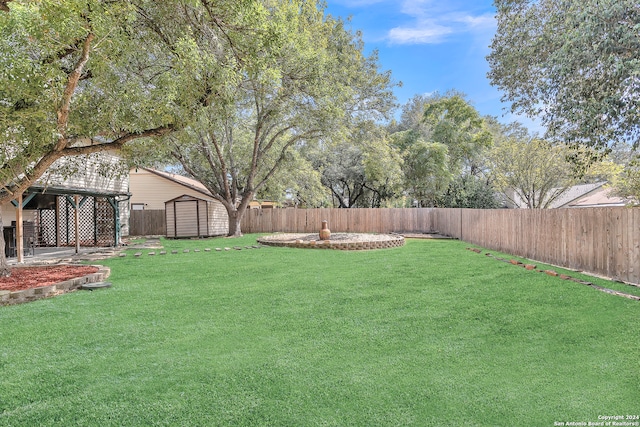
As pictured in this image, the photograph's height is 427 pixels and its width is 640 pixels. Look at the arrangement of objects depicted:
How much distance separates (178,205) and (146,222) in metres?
3.79

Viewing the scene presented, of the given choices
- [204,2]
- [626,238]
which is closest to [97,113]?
[204,2]

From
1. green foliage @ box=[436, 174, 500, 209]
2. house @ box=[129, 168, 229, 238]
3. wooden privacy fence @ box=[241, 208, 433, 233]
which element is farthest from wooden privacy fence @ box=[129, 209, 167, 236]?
green foliage @ box=[436, 174, 500, 209]

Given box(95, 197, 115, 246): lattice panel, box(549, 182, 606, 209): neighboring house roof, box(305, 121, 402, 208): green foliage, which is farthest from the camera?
box(549, 182, 606, 209): neighboring house roof

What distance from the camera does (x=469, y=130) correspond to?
25531mm

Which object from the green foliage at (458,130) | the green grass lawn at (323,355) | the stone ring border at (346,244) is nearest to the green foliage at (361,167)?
the green foliage at (458,130)

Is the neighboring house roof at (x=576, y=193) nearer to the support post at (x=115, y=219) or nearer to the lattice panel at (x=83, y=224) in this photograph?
the support post at (x=115, y=219)

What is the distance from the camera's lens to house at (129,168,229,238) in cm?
1744

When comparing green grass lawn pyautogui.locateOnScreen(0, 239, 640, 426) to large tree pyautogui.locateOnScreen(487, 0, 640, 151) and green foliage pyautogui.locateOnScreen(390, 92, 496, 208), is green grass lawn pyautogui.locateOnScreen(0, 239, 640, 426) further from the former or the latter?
green foliage pyautogui.locateOnScreen(390, 92, 496, 208)

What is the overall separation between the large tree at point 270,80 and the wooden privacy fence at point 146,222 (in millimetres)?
3466

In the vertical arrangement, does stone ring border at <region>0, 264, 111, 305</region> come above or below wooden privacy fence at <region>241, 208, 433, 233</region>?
below

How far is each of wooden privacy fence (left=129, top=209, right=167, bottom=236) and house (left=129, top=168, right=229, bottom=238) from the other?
13.6 inches

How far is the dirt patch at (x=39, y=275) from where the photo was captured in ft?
19.0

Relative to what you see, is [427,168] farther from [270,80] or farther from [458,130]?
[270,80]

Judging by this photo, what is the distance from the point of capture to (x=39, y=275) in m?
6.65
